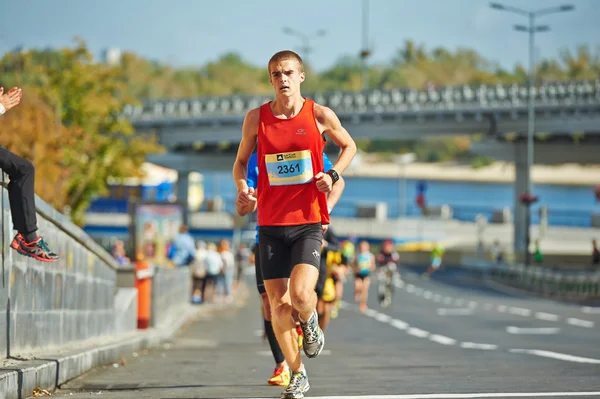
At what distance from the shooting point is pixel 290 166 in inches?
319

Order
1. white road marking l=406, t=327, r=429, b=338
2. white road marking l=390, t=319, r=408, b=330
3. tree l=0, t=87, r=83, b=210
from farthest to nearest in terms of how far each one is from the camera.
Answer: tree l=0, t=87, r=83, b=210, white road marking l=390, t=319, r=408, b=330, white road marking l=406, t=327, r=429, b=338

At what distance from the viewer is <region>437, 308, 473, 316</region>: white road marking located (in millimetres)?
33969

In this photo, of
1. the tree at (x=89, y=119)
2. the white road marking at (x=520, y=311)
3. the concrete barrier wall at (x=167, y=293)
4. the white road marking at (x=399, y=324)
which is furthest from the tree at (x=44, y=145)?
the white road marking at (x=520, y=311)

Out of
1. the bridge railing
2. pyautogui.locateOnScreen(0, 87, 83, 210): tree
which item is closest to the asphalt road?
pyautogui.locateOnScreen(0, 87, 83, 210): tree

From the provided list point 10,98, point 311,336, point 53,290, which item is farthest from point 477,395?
point 53,290

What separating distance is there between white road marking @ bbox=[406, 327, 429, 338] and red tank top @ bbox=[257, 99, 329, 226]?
1609 cm

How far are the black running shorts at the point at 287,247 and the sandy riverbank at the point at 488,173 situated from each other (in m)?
172

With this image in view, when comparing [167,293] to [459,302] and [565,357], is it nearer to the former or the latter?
[565,357]

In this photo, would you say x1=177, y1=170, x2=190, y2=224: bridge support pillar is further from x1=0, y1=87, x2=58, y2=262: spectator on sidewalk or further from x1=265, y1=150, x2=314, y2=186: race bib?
x1=265, y1=150, x2=314, y2=186: race bib

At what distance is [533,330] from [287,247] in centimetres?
1808

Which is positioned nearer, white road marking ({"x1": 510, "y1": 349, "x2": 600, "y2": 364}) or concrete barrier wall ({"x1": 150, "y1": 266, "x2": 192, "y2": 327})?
white road marking ({"x1": 510, "y1": 349, "x2": 600, "y2": 364})

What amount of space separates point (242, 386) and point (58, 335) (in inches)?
82.1

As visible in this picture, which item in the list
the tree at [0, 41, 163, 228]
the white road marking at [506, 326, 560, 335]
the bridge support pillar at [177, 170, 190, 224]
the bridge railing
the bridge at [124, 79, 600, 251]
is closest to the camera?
the white road marking at [506, 326, 560, 335]

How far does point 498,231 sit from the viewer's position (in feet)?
366
